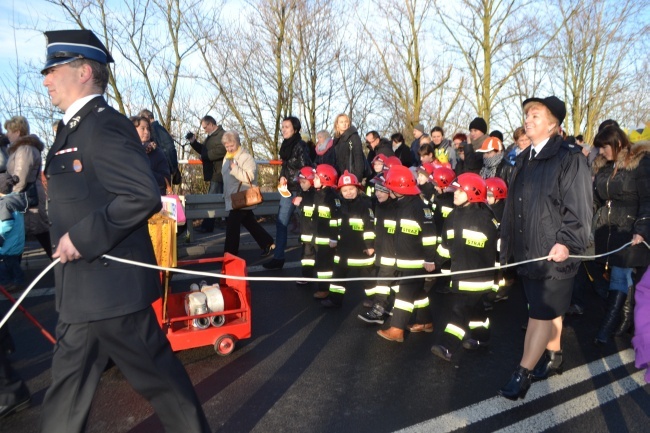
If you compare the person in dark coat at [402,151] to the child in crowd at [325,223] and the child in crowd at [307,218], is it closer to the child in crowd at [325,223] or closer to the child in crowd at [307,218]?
the child in crowd at [307,218]

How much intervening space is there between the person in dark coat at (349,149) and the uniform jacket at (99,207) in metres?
6.26

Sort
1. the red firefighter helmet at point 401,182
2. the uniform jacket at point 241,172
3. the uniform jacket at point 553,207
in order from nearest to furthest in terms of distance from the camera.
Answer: the uniform jacket at point 553,207, the red firefighter helmet at point 401,182, the uniform jacket at point 241,172

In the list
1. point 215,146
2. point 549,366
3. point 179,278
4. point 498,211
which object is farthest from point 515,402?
point 215,146

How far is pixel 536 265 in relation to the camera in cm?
398

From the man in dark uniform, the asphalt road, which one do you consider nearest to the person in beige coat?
the asphalt road

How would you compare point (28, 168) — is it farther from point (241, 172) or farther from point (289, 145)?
point (289, 145)

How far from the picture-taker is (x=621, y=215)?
541cm

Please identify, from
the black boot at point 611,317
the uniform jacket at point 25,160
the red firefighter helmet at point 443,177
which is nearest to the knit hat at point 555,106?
the black boot at point 611,317

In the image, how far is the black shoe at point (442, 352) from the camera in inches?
189

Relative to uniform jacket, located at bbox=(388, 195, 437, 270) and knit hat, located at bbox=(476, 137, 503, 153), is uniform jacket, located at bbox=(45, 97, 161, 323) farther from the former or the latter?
knit hat, located at bbox=(476, 137, 503, 153)

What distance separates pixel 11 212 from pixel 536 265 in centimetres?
593

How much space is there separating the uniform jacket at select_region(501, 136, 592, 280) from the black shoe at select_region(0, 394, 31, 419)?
11.9ft

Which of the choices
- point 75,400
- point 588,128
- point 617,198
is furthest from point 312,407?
point 588,128

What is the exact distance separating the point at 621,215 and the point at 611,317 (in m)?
0.99
